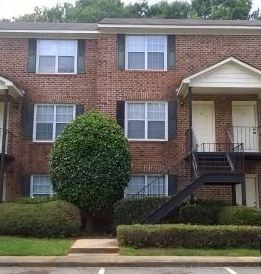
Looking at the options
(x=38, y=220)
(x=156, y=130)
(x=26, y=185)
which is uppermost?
(x=156, y=130)

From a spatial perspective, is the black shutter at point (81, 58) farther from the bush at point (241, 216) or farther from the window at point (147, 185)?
the bush at point (241, 216)

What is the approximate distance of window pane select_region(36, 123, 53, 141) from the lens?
2256cm

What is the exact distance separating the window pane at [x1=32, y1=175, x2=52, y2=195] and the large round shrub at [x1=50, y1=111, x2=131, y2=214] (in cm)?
242

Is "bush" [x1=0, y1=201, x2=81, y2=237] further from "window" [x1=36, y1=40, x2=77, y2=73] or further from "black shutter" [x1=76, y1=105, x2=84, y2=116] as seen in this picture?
"window" [x1=36, y1=40, x2=77, y2=73]

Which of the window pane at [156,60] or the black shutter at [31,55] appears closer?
the window pane at [156,60]

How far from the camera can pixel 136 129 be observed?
22.2 metres

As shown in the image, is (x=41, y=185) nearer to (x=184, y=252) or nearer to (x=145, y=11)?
(x=184, y=252)

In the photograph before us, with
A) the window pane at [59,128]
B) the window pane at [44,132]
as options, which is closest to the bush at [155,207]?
the window pane at [59,128]

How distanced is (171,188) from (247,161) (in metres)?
3.44

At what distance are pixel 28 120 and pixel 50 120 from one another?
947mm

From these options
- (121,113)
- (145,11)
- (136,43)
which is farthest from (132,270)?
(145,11)

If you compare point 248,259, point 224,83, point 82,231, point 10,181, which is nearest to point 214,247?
point 248,259

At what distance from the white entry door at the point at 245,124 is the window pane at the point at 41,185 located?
818cm

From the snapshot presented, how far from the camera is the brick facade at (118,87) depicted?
72.2 ft
